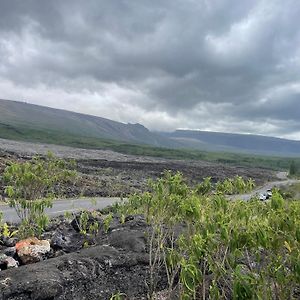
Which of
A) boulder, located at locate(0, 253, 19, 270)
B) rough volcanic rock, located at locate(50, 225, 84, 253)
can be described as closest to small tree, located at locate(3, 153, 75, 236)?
rough volcanic rock, located at locate(50, 225, 84, 253)

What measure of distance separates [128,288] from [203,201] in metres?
2.73

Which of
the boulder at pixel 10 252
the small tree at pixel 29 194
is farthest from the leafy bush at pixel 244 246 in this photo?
the small tree at pixel 29 194

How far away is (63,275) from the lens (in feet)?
28.7

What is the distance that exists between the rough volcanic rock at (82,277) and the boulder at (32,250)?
4.44 feet

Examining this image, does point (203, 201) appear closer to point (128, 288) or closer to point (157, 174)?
point (128, 288)

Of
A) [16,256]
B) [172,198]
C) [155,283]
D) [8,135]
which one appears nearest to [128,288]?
[155,283]

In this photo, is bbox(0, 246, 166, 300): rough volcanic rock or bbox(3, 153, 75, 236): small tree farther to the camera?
bbox(3, 153, 75, 236): small tree

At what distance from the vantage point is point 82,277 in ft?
29.3

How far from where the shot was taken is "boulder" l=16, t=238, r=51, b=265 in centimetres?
1055

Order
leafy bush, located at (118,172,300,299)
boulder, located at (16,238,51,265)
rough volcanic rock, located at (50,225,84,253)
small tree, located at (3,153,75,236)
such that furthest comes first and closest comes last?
small tree, located at (3,153,75,236) < rough volcanic rock, located at (50,225,84,253) < boulder, located at (16,238,51,265) < leafy bush, located at (118,172,300,299)

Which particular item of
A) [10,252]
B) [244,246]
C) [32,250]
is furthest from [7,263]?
[244,246]

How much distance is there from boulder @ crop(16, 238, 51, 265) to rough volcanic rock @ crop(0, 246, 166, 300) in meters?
1.35

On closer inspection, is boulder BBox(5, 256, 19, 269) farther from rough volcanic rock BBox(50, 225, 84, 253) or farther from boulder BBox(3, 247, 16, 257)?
rough volcanic rock BBox(50, 225, 84, 253)

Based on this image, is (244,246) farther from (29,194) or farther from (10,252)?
(29,194)
